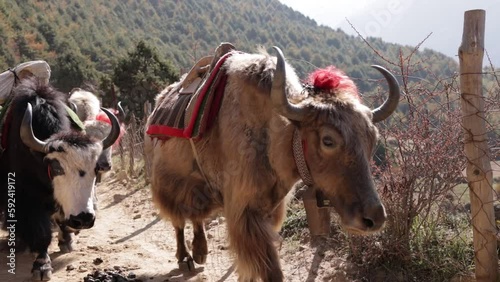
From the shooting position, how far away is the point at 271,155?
12.1ft

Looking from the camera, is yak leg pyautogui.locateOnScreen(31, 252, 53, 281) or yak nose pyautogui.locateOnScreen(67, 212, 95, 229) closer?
yak nose pyautogui.locateOnScreen(67, 212, 95, 229)

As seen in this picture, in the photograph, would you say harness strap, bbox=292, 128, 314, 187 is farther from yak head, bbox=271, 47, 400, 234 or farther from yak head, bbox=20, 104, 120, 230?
yak head, bbox=20, 104, 120, 230

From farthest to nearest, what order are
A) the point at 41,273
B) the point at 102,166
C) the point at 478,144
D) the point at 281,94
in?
1. the point at 102,166
2. the point at 41,273
3. the point at 478,144
4. the point at 281,94

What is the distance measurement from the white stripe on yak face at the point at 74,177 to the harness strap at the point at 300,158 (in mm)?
1960

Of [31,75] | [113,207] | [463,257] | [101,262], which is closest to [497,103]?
[463,257]

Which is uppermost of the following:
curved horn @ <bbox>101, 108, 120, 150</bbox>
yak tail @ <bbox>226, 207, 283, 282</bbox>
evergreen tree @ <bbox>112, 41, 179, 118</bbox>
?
evergreen tree @ <bbox>112, 41, 179, 118</bbox>

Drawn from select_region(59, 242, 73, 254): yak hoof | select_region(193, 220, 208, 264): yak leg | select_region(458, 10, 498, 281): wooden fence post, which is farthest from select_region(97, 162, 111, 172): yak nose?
select_region(458, 10, 498, 281): wooden fence post

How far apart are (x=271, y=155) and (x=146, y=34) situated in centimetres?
5144

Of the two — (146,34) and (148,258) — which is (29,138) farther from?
(146,34)

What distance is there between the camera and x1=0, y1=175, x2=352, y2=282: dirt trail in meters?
4.98

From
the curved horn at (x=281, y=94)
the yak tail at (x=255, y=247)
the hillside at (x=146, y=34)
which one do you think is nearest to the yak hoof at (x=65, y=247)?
the yak tail at (x=255, y=247)

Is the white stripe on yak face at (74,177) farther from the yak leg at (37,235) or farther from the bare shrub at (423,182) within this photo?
the bare shrub at (423,182)

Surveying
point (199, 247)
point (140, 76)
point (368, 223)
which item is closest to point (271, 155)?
point (368, 223)

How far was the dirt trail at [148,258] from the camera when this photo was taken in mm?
4984
